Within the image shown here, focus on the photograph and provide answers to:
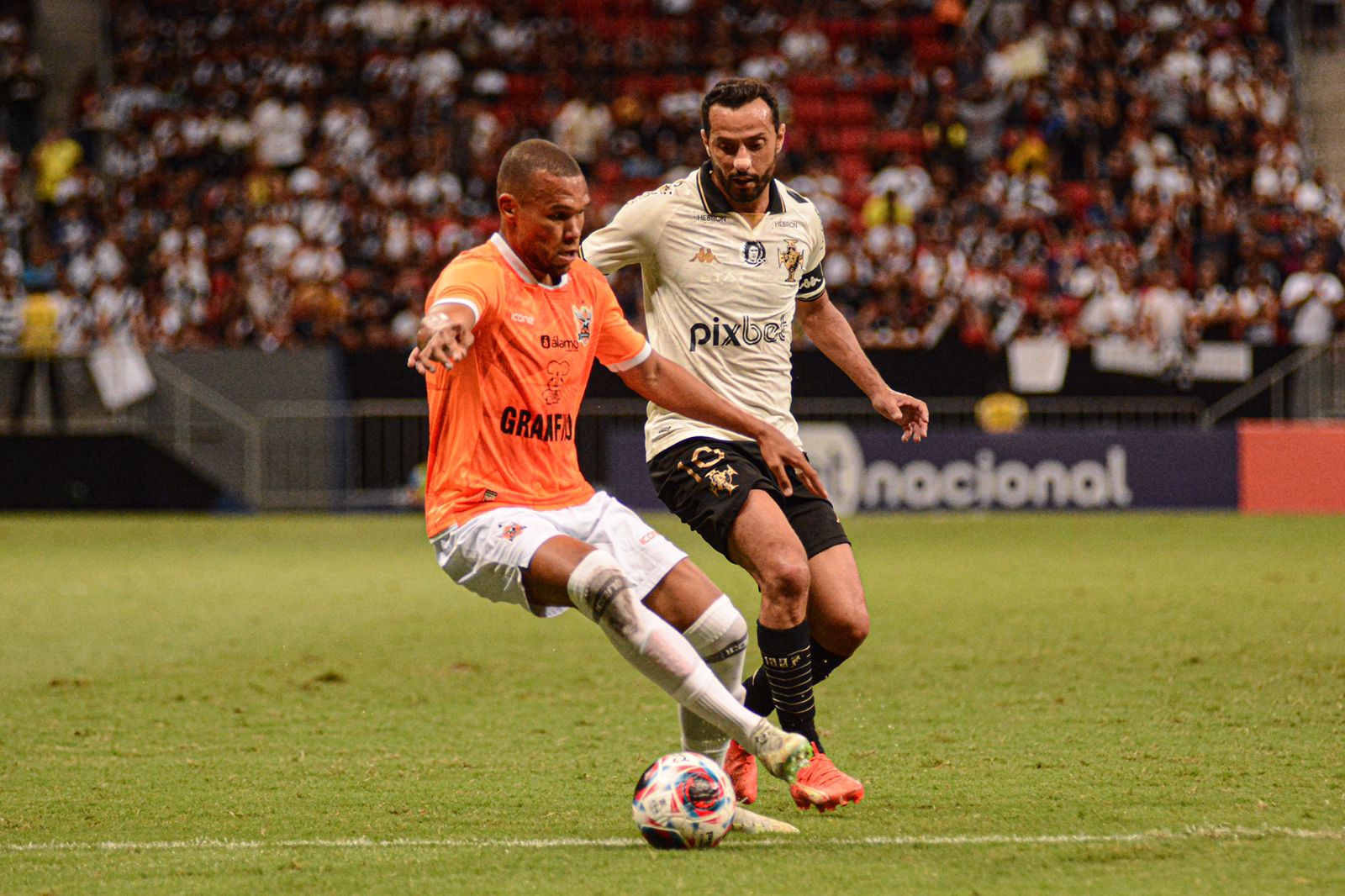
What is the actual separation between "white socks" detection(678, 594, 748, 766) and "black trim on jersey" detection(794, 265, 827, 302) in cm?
158

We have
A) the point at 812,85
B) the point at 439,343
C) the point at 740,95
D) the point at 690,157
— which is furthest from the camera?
the point at 812,85

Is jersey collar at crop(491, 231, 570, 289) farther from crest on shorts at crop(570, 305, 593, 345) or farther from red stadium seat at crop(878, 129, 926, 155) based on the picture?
red stadium seat at crop(878, 129, 926, 155)

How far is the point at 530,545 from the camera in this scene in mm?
5004

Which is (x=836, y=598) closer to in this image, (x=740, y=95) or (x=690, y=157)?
(x=740, y=95)

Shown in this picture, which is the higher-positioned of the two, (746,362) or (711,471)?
(746,362)

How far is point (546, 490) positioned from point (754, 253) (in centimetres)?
141

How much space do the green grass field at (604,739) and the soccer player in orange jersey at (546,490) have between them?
1.76ft

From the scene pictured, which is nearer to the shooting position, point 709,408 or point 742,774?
point 709,408

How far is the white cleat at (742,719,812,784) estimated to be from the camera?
4.83m

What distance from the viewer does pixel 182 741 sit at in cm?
686

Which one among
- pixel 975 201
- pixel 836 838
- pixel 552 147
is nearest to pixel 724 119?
pixel 552 147

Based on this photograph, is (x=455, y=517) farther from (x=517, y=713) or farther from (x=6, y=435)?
(x=6, y=435)

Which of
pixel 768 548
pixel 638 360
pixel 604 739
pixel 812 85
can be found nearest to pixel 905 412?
pixel 768 548

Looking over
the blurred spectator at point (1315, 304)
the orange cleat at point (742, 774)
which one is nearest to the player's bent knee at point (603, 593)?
the orange cleat at point (742, 774)
